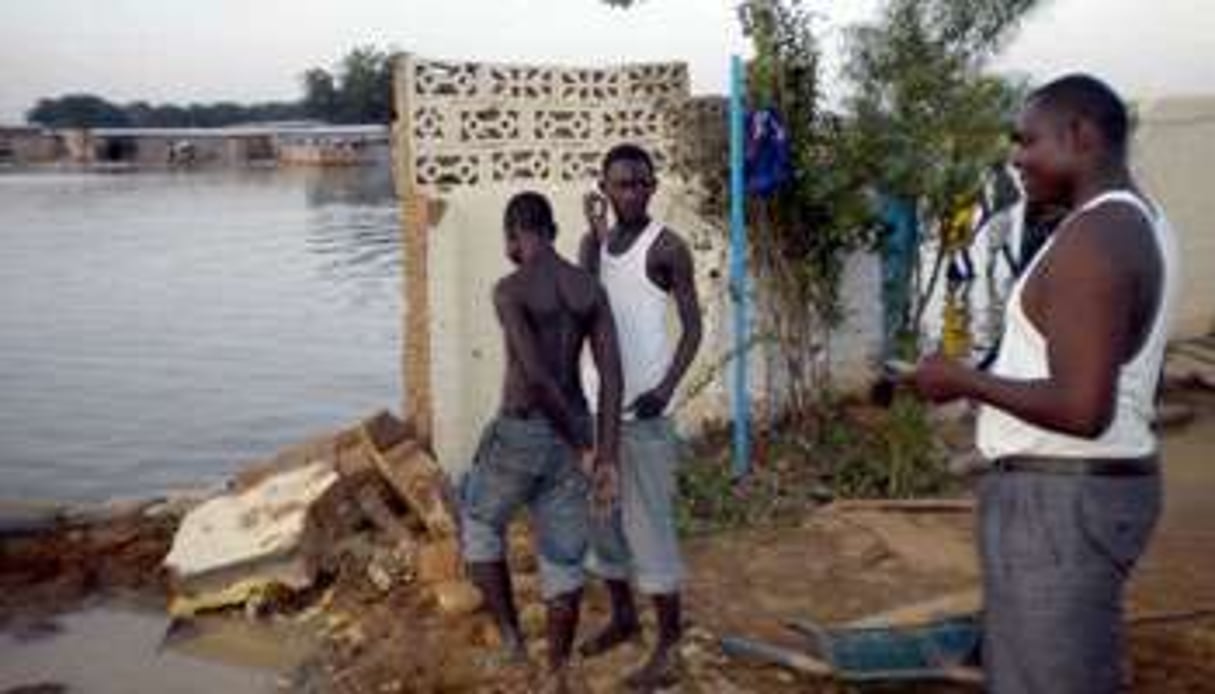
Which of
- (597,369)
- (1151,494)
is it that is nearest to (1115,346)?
(1151,494)

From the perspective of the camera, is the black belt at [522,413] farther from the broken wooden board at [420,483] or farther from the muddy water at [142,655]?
the broken wooden board at [420,483]

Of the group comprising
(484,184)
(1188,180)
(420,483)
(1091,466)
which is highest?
(484,184)

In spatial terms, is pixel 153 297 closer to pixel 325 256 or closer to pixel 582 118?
pixel 325 256

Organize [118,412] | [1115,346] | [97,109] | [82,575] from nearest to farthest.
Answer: [1115,346] < [82,575] < [118,412] < [97,109]

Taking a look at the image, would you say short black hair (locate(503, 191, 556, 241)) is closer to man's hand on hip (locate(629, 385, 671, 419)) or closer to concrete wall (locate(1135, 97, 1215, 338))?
man's hand on hip (locate(629, 385, 671, 419))

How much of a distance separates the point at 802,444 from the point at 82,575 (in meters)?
3.48

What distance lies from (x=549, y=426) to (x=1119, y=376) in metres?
2.21

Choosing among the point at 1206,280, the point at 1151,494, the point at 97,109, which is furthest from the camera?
the point at 97,109

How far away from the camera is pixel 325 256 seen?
82.3ft

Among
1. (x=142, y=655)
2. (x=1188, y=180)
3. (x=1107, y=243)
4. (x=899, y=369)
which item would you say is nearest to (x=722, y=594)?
(x=142, y=655)

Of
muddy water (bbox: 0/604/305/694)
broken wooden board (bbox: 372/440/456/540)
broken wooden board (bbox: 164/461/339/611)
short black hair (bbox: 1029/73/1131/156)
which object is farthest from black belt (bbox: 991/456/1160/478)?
broken wooden board (bbox: 164/461/339/611)

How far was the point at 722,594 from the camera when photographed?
5.84m

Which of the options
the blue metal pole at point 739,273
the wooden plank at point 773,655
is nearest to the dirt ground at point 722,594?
the wooden plank at point 773,655

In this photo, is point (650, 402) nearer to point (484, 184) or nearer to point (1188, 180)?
point (484, 184)
